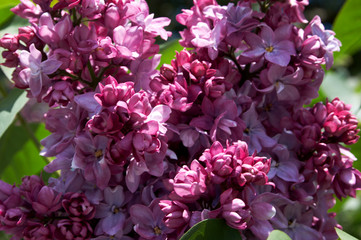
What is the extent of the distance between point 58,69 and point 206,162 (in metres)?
0.25

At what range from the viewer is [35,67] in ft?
2.34

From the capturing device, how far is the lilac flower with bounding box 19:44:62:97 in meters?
0.71

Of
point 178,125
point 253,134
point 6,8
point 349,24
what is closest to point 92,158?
point 178,125

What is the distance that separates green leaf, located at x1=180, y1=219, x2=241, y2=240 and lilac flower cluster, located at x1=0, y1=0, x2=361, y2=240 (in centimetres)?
1

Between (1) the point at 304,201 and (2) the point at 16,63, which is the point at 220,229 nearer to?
(1) the point at 304,201

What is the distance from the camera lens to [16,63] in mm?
750

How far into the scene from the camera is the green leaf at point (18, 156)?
3.86 feet

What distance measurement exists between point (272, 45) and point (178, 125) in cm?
17

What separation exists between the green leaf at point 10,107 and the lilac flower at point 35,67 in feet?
0.46

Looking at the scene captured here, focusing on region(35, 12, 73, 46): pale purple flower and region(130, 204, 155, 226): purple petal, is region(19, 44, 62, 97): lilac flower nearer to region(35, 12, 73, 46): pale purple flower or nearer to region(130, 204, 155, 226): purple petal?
region(35, 12, 73, 46): pale purple flower

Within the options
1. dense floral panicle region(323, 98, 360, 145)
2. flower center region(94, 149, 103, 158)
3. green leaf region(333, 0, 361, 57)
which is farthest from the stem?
green leaf region(333, 0, 361, 57)

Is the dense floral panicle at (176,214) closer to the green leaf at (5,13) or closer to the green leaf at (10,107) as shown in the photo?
the green leaf at (10,107)

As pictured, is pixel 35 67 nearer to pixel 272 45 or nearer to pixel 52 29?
pixel 52 29

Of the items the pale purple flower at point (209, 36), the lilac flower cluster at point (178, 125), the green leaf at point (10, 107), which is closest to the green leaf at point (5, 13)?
the green leaf at point (10, 107)
